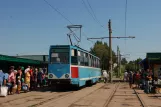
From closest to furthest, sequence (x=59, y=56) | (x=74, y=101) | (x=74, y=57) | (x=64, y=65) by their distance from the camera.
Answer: (x=74, y=101), (x=64, y=65), (x=59, y=56), (x=74, y=57)

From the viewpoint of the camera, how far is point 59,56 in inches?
914

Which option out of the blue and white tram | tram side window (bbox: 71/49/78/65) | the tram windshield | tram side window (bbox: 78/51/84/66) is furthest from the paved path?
tram side window (bbox: 78/51/84/66)

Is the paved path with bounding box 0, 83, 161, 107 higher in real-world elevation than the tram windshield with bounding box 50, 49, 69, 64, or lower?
lower

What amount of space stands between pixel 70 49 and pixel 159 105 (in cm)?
964

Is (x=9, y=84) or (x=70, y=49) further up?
(x=70, y=49)

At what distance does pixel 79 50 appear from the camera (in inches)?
958

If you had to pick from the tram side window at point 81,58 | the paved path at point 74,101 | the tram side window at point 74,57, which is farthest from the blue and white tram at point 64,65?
the paved path at point 74,101

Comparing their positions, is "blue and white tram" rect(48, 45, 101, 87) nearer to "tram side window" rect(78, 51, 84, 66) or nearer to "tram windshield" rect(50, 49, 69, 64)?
"tram windshield" rect(50, 49, 69, 64)

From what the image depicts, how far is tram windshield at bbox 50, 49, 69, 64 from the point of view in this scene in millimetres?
23062

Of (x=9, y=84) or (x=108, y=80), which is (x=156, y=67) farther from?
(x=9, y=84)

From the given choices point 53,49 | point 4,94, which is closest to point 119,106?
point 4,94

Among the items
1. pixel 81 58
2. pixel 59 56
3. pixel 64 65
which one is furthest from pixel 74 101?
pixel 81 58

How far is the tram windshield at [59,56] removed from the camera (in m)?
23.1

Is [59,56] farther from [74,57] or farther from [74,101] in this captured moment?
[74,101]
